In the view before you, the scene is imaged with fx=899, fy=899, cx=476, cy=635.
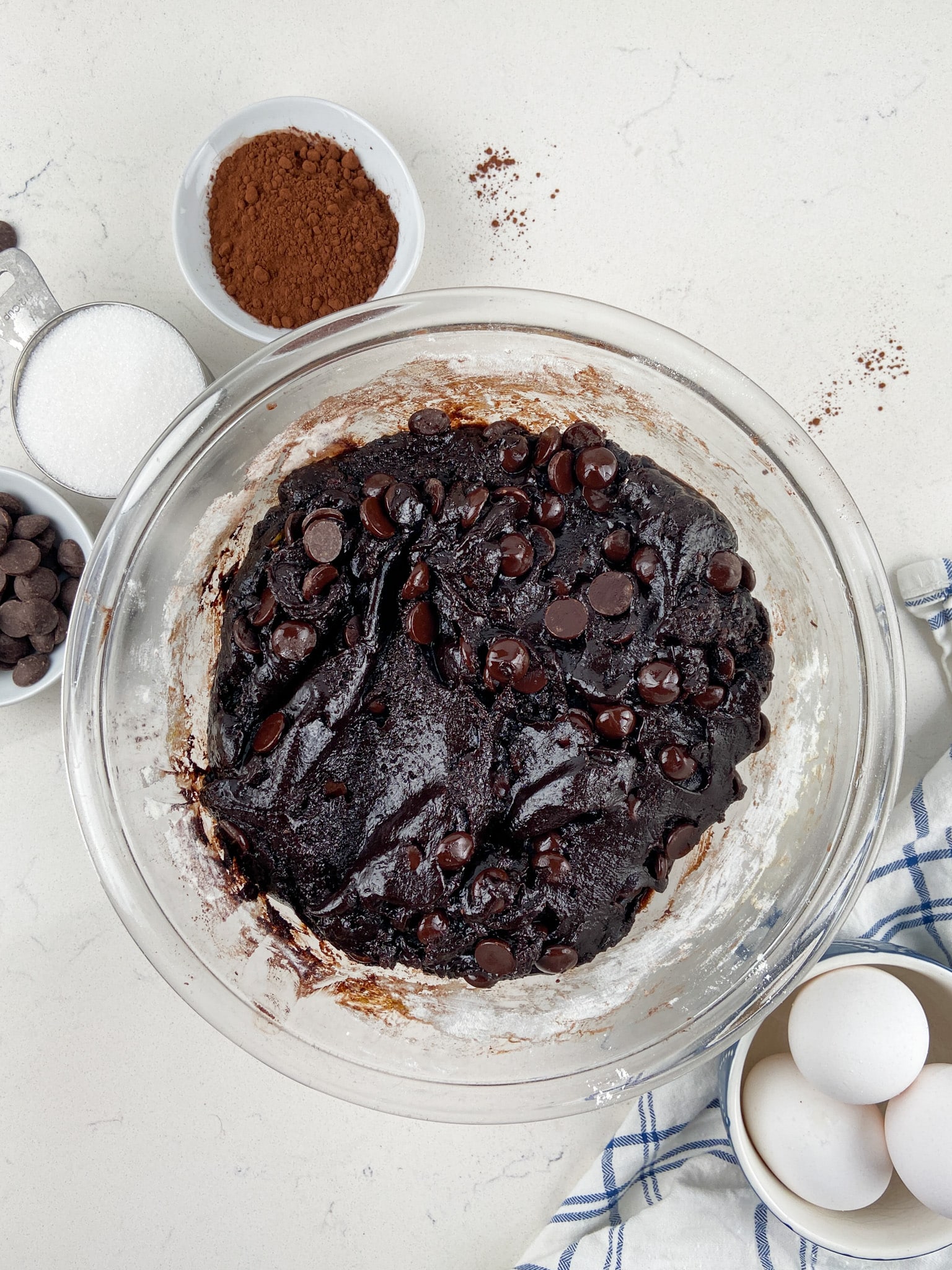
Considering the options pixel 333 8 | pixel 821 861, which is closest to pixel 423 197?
Result: pixel 333 8

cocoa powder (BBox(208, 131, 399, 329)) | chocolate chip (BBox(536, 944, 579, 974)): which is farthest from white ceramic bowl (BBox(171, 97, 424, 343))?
chocolate chip (BBox(536, 944, 579, 974))

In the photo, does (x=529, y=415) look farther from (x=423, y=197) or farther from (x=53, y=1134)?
(x=53, y=1134)

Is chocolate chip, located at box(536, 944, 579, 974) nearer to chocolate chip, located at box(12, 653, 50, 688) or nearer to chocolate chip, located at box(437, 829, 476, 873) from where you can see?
chocolate chip, located at box(437, 829, 476, 873)

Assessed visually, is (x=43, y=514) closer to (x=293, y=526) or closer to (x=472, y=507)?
(x=293, y=526)

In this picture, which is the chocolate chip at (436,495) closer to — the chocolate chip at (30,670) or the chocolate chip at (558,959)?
the chocolate chip at (558,959)

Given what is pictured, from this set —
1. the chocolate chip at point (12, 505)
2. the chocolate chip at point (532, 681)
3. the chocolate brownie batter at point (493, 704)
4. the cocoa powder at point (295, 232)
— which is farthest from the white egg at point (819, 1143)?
the chocolate chip at point (12, 505)

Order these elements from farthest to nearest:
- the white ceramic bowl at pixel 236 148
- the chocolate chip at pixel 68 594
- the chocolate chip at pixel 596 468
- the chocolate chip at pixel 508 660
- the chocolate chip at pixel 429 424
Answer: the chocolate chip at pixel 68 594 → the white ceramic bowl at pixel 236 148 → the chocolate chip at pixel 429 424 → the chocolate chip at pixel 596 468 → the chocolate chip at pixel 508 660

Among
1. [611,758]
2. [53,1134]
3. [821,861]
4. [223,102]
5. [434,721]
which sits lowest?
[53,1134]
